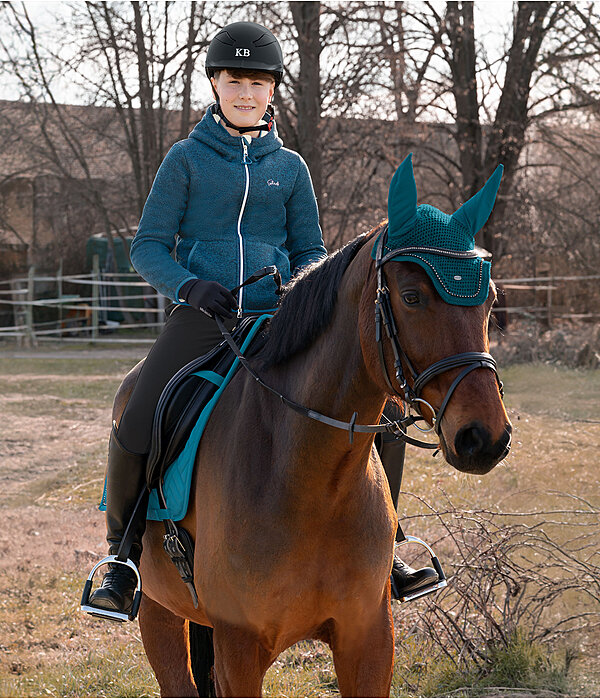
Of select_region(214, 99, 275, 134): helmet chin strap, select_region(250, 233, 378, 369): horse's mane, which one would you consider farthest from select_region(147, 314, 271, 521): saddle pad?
select_region(214, 99, 275, 134): helmet chin strap

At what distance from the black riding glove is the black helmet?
93 cm

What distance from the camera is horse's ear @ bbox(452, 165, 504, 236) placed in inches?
88.0

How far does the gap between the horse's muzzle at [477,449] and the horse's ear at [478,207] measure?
604 millimetres

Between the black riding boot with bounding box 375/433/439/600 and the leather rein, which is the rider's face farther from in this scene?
the black riding boot with bounding box 375/433/439/600

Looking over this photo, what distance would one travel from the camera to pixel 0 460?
1025 centimetres

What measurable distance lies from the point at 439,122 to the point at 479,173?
167 centimetres

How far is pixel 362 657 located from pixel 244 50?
2226 mm

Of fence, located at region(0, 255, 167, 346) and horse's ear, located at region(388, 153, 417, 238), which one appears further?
fence, located at region(0, 255, 167, 346)

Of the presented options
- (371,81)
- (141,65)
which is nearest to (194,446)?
(371,81)

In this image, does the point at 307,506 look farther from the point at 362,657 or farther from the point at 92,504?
the point at 92,504

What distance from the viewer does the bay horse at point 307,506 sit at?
240cm

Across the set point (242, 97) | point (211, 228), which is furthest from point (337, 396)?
point (242, 97)

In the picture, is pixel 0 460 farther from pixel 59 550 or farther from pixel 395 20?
Answer: pixel 395 20

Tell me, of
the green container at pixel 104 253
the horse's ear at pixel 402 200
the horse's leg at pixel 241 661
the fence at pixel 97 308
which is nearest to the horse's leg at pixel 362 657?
the horse's leg at pixel 241 661
